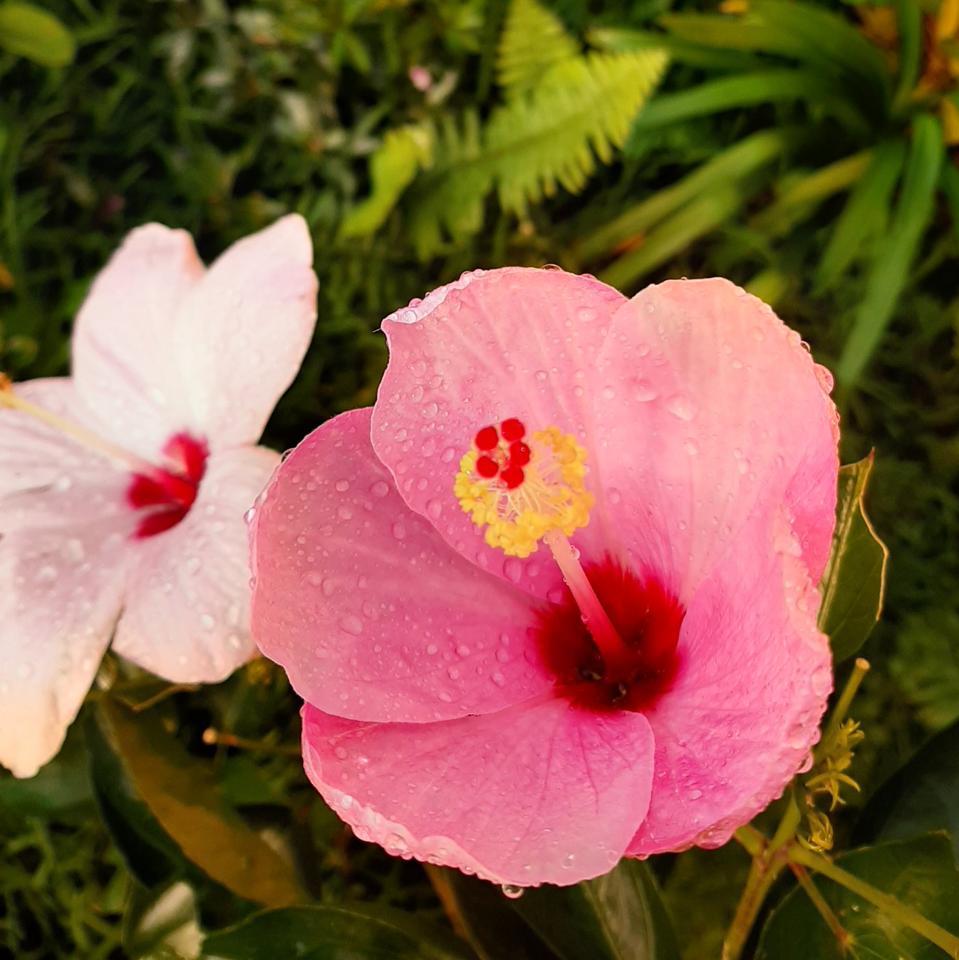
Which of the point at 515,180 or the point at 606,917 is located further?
the point at 515,180

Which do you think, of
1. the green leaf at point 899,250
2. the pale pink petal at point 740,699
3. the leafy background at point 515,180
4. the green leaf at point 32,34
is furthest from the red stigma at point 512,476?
the green leaf at point 32,34

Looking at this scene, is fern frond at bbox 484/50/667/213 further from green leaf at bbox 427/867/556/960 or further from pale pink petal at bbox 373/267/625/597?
green leaf at bbox 427/867/556/960

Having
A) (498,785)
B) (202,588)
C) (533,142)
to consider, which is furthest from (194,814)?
(533,142)

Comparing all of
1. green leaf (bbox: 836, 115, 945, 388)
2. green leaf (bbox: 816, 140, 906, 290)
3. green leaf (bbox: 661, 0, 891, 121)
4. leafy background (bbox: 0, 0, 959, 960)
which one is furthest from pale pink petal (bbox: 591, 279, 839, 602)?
green leaf (bbox: 661, 0, 891, 121)

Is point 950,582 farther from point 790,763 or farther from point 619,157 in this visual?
point 790,763

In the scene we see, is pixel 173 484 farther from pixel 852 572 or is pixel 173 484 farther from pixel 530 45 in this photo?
pixel 530 45

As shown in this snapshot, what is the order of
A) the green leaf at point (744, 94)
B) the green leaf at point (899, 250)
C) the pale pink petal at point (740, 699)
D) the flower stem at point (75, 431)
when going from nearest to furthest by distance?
the pale pink petal at point (740, 699)
the flower stem at point (75, 431)
the green leaf at point (899, 250)
the green leaf at point (744, 94)

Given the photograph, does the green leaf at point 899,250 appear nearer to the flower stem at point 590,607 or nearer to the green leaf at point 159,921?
the flower stem at point 590,607
